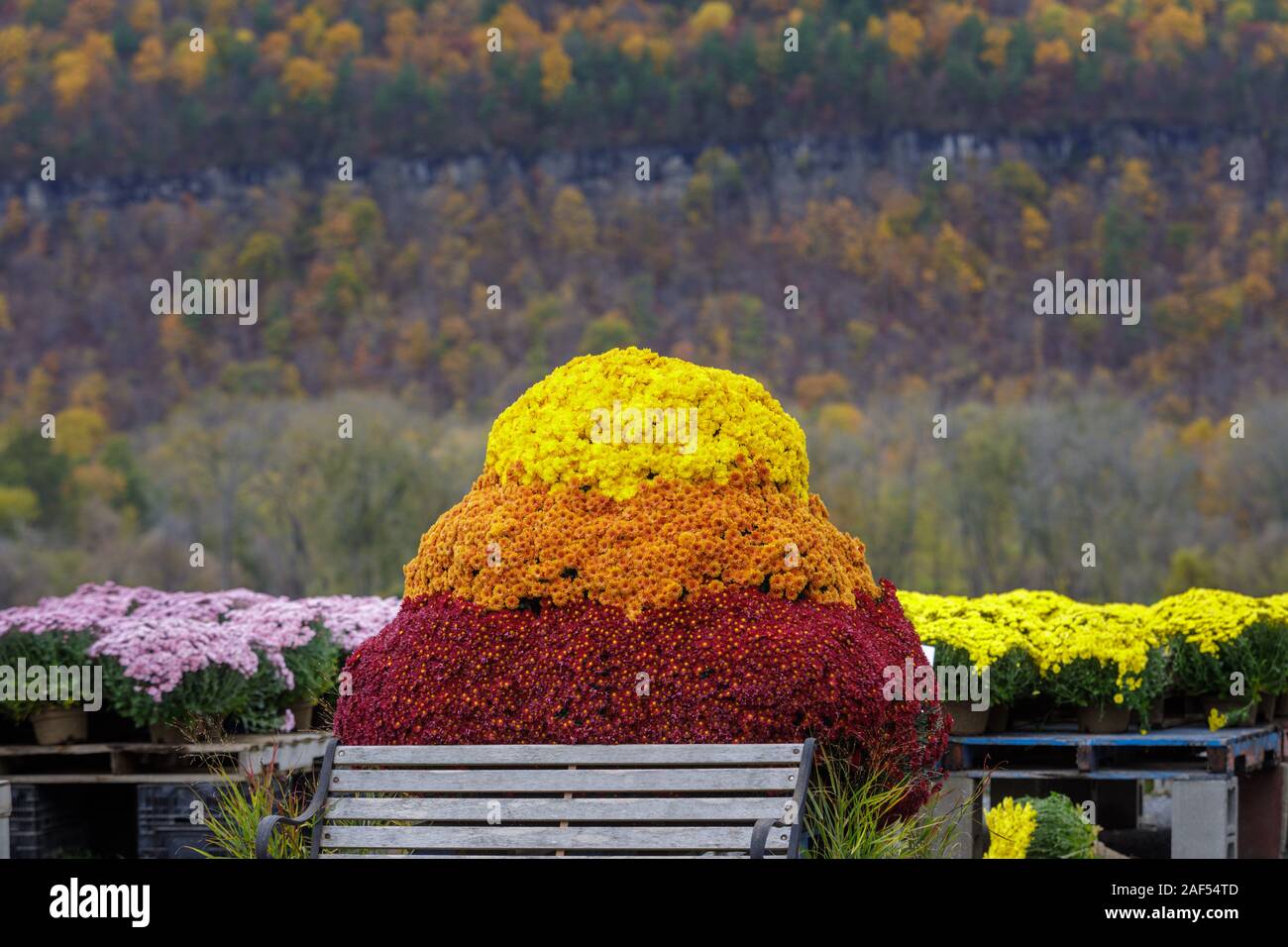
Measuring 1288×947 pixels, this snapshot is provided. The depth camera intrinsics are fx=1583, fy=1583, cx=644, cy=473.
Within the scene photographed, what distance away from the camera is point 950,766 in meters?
A: 8.22

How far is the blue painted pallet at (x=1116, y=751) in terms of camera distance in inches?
313

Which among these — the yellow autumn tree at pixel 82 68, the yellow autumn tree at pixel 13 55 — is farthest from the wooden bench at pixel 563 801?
the yellow autumn tree at pixel 13 55

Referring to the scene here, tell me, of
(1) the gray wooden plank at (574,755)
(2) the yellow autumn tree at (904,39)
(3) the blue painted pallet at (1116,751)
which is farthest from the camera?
(2) the yellow autumn tree at (904,39)

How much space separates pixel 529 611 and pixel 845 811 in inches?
58.3

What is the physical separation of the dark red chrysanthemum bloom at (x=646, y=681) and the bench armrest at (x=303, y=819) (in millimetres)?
413

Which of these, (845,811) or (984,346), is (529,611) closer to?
(845,811)

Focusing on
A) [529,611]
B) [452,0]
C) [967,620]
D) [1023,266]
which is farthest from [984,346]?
[529,611]

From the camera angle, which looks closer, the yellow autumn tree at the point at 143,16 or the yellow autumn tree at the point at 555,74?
the yellow autumn tree at the point at 555,74

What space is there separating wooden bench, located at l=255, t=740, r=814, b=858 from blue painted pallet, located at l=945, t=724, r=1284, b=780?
2744 millimetres

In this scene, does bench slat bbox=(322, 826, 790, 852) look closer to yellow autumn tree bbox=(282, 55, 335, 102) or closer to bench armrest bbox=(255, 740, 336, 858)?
bench armrest bbox=(255, 740, 336, 858)

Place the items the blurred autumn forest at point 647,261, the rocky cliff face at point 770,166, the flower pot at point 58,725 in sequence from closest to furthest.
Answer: the flower pot at point 58,725, the blurred autumn forest at point 647,261, the rocky cliff face at point 770,166

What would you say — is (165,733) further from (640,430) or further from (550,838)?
(550,838)

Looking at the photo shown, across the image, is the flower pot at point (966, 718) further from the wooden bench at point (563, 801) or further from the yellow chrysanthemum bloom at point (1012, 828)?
the wooden bench at point (563, 801)

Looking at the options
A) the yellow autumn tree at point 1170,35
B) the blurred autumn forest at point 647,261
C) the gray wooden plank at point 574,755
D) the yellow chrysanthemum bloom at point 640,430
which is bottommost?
the gray wooden plank at point 574,755
